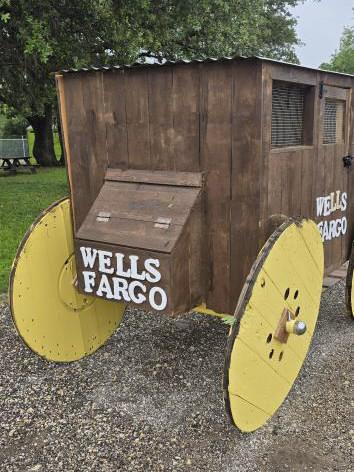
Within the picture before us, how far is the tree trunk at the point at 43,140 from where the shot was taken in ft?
72.6

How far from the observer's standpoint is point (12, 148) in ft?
65.7

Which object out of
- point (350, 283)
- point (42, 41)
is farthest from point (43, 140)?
point (350, 283)

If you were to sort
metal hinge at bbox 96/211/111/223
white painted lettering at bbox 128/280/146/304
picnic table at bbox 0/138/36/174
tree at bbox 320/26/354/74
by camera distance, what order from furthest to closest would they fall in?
tree at bbox 320/26/354/74
picnic table at bbox 0/138/36/174
metal hinge at bbox 96/211/111/223
white painted lettering at bbox 128/280/146/304

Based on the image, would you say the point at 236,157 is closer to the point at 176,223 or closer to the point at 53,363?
the point at 176,223

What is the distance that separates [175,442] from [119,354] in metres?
1.27

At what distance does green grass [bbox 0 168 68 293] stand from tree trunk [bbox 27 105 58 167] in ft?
7.68

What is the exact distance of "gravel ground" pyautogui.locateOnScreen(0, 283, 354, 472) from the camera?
279 centimetres

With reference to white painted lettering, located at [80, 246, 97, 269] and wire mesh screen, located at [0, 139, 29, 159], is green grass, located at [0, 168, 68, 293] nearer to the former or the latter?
wire mesh screen, located at [0, 139, 29, 159]

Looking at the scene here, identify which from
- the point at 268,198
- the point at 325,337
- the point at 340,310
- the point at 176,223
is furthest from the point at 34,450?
the point at 340,310

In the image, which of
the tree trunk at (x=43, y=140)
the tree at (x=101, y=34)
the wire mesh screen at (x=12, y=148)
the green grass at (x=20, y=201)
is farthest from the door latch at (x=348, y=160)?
the tree trunk at (x=43, y=140)

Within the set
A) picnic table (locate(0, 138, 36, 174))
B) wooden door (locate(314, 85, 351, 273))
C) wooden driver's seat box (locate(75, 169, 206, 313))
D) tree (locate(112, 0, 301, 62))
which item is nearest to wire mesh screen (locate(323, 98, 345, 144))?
wooden door (locate(314, 85, 351, 273))

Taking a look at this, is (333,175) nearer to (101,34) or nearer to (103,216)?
(103,216)

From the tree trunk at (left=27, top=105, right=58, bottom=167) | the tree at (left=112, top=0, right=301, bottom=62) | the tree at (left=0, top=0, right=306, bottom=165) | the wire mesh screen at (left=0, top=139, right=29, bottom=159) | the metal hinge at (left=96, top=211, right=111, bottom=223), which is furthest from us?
the tree trunk at (left=27, top=105, right=58, bottom=167)

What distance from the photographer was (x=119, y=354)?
4.07 metres
